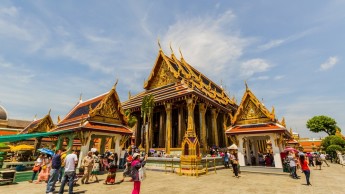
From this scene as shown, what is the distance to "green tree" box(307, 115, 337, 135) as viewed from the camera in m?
41.3

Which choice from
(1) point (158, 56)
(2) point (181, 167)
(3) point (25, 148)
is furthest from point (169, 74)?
(3) point (25, 148)

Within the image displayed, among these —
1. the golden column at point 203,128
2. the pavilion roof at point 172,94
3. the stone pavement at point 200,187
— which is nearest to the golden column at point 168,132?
the pavilion roof at point 172,94

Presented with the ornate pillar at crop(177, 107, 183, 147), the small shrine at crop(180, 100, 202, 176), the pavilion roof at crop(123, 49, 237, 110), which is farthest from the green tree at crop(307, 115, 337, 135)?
the small shrine at crop(180, 100, 202, 176)

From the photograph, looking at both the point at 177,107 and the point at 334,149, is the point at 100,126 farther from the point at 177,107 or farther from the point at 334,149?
the point at 334,149

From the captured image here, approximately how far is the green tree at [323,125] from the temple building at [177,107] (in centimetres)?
3081

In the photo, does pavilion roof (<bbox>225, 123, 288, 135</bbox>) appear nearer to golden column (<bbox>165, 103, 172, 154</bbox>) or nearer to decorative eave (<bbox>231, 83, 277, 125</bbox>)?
decorative eave (<bbox>231, 83, 277, 125</bbox>)

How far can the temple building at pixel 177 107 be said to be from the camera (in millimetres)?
18125

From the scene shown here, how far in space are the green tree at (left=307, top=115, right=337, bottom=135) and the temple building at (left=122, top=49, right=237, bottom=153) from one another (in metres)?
30.8

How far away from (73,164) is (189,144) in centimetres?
752

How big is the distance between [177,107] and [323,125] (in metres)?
40.8

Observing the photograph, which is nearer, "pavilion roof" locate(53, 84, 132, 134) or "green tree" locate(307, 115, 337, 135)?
"pavilion roof" locate(53, 84, 132, 134)

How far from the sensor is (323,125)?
1651 inches

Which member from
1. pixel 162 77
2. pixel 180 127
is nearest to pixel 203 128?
pixel 180 127

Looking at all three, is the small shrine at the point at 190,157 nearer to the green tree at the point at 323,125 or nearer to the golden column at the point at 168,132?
the golden column at the point at 168,132
